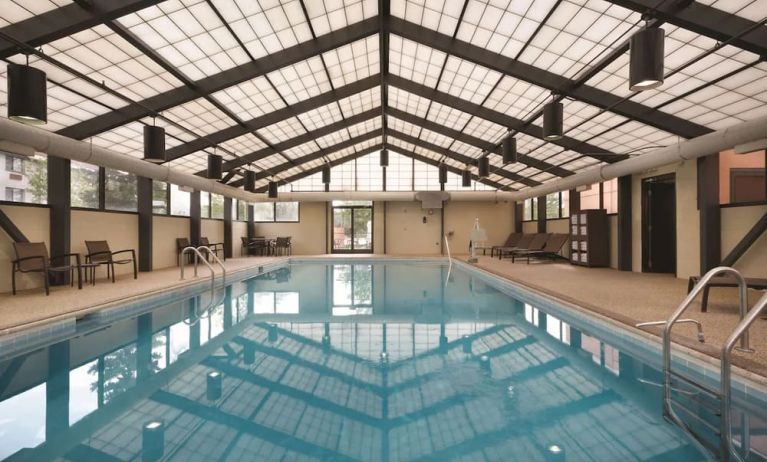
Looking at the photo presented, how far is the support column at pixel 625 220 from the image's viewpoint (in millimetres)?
10773

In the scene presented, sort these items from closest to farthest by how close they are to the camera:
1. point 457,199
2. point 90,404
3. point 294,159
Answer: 1. point 90,404
2. point 294,159
3. point 457,199

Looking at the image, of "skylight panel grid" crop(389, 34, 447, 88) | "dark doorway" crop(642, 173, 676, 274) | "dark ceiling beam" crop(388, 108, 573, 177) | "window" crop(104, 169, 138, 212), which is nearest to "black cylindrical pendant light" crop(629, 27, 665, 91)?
"skylight panel grid" crop(389, 34, 447, 88)

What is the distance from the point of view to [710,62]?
5.93 meters

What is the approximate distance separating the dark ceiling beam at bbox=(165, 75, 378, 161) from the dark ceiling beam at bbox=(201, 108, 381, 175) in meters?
2.43

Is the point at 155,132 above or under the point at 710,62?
under

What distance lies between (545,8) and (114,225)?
10.4m

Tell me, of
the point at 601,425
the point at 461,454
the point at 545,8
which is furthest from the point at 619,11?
the point at 461,454

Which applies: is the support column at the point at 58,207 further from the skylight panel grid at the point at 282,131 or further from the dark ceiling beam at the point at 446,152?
the dark ceiling beam at the point at 446,152

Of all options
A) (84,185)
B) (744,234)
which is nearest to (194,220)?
(84,185)

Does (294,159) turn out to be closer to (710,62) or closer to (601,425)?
(710,62)

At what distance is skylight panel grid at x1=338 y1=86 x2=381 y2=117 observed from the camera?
1202 cm

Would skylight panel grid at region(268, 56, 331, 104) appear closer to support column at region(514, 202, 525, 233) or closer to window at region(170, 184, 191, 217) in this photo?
window at region(170, 184, 191, 217)

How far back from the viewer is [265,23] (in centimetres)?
693

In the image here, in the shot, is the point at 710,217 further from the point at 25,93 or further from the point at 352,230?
the point at 352,230
